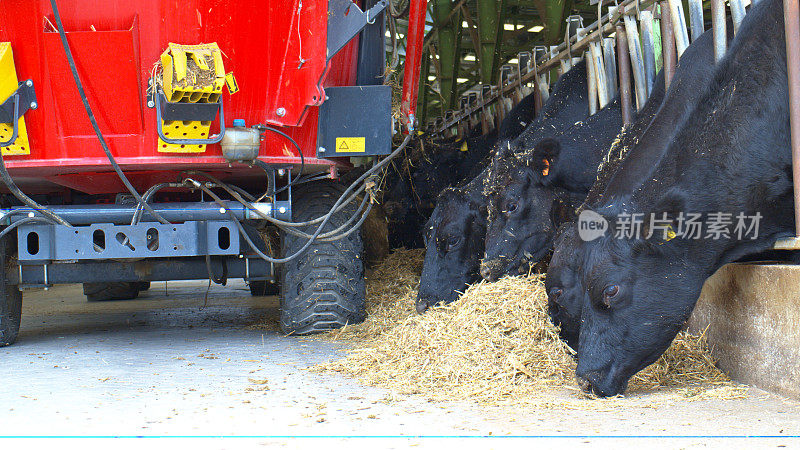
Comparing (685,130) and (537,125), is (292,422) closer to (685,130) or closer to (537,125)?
(685,130)

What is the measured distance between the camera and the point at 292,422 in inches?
115

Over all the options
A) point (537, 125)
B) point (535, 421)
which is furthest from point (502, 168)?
point (535, 421)

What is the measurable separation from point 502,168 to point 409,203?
306 centimetres

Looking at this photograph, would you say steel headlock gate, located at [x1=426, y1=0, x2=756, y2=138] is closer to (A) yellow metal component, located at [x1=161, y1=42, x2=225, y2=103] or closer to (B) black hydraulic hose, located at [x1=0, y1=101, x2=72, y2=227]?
(A) yellow metal component, located at [x1=161, y1=42, x2=225, y2=103]

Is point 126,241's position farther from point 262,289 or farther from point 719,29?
point 262,289

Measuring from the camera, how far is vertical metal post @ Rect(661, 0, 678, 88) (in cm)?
462

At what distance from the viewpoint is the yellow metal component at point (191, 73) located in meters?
3.93

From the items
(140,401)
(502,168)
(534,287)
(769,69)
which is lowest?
(140,401)

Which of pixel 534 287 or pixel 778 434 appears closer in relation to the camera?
pixel 778 434

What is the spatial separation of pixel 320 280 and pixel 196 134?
127 centimetres

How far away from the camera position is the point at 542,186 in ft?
17.5

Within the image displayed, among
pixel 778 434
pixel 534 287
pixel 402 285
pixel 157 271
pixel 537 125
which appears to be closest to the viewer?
pixel 778 434

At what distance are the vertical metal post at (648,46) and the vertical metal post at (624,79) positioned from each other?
149mm

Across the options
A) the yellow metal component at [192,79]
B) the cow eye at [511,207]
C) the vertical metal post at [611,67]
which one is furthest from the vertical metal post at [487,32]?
the yellow metal component at [192,79]
